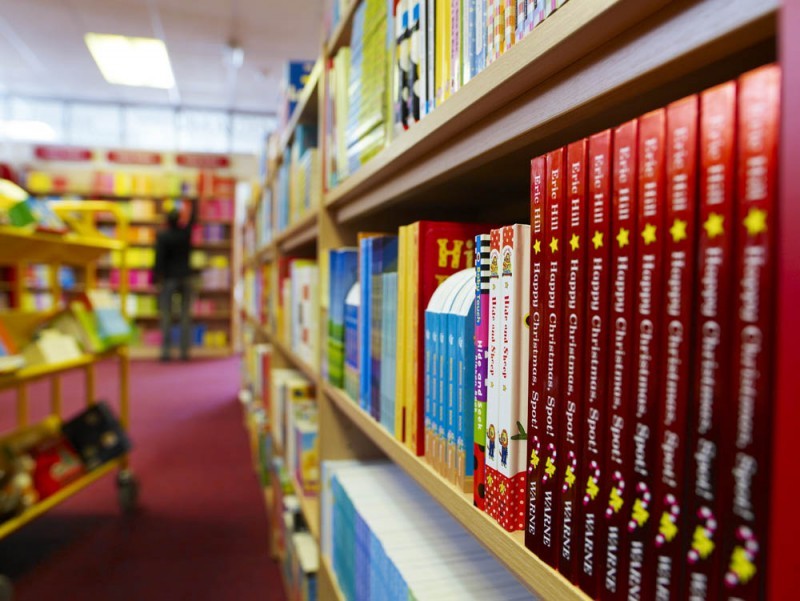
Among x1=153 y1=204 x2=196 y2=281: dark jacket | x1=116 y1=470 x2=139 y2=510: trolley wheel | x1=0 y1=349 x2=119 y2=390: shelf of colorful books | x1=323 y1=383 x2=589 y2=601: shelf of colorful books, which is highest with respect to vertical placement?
x1=153 y1=204 x2=196 y2=281: dark jacket

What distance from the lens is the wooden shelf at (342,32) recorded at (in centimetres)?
115

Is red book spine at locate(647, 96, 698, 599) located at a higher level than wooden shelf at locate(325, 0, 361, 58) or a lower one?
lower

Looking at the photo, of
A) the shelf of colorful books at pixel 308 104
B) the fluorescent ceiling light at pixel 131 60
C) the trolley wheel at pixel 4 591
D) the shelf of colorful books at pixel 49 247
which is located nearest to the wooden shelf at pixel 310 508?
the trolley wheel at pixel 4 591

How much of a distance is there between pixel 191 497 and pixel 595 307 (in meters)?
2.91

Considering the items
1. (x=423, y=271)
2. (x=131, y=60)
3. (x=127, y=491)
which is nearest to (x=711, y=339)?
(x=423, y=271)

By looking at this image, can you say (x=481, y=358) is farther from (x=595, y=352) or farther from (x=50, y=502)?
(x=50, y=502)

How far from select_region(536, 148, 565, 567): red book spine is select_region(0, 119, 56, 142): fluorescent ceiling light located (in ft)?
31.7

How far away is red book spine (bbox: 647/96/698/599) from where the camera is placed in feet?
1.07

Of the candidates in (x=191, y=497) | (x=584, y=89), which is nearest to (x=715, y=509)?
(x=584, y=89)

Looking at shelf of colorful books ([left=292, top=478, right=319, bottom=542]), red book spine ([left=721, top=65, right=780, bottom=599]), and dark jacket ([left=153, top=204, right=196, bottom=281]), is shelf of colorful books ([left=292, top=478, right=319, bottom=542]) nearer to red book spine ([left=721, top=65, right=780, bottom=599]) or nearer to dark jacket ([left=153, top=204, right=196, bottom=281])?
red book spine ([left=721, top=65, right=780, bottom=599])

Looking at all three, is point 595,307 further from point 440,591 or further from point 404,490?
point 404,490

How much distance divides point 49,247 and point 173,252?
509 centimetres

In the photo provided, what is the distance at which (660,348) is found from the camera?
34cm

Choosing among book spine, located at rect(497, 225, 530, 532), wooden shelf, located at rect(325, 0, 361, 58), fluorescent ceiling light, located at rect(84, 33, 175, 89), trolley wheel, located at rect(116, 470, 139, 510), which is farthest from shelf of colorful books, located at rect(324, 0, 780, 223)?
fluorescent ceiling light, located at rect(84, 33, 175, 89)
